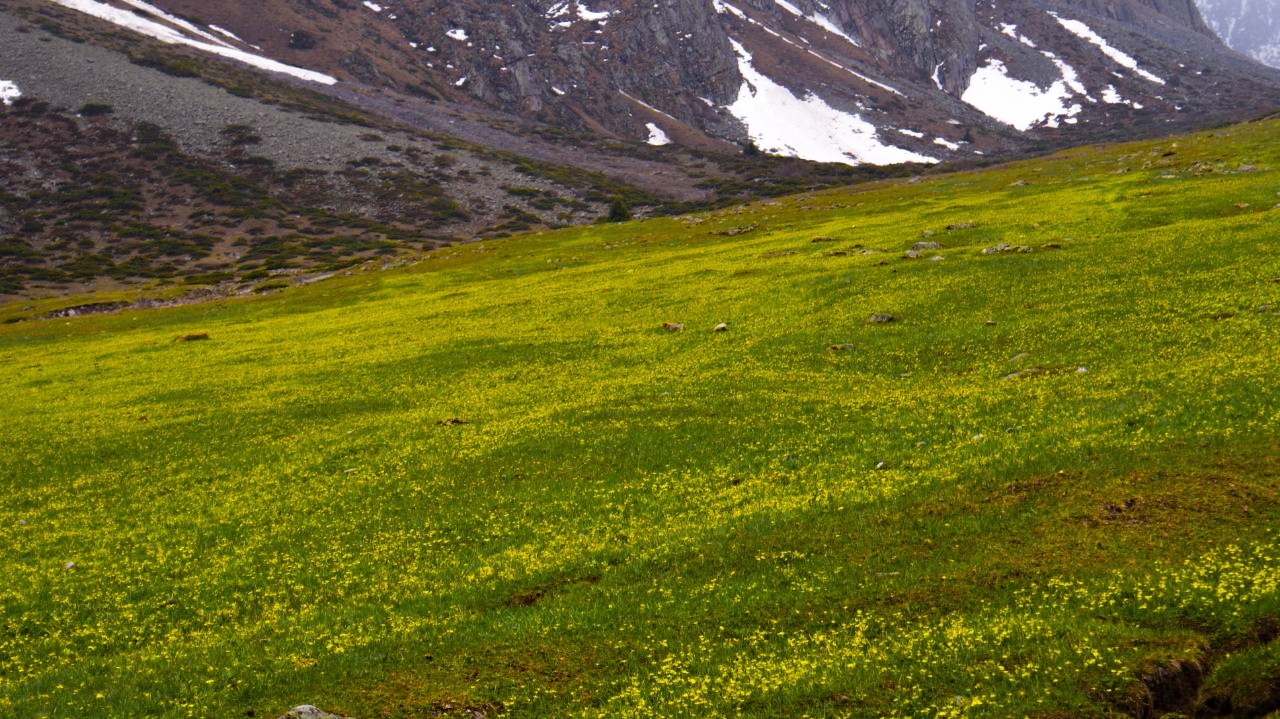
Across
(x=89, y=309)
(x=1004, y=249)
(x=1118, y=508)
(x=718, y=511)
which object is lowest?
(x=89, y=309)

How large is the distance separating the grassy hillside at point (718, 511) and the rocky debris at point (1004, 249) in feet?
1.66

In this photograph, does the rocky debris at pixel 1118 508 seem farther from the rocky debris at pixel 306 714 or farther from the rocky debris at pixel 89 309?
the rocky debris at pixel 89 309

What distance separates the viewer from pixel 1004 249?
4884 cm

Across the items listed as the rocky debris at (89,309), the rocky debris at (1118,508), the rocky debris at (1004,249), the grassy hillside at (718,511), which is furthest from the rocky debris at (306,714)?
the rocky debris at (89,309)

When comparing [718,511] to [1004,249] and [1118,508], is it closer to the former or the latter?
[1118,508]

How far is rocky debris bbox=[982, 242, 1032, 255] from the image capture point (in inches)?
1894

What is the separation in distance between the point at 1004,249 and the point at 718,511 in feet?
114

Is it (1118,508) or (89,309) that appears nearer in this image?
(1118,508)

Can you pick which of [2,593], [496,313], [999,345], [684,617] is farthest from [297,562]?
[496,313]

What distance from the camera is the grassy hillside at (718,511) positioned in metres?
13.6

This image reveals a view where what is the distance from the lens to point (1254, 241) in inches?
1578

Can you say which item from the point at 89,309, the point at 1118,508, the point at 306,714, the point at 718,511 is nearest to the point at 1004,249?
the point at 718,511

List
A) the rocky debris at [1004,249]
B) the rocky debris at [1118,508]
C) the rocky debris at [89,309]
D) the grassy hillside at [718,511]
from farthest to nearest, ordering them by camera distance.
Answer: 1. the rocky debris at [89,309]
2. the rocky debris at [1004,249]
3. the rocky debris at [1118,508]
4. the grassy hillside at [718,511]

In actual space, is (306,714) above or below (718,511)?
below
